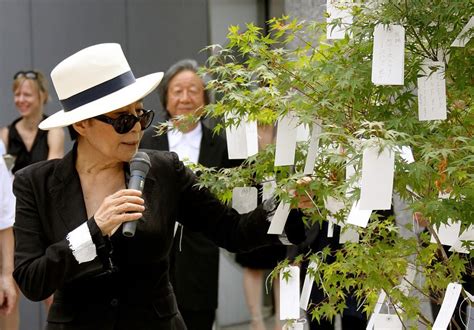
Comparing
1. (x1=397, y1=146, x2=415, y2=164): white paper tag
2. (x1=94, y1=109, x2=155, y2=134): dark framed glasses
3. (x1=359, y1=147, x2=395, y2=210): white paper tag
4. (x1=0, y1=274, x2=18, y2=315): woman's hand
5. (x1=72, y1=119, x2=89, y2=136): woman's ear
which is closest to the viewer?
(x1=359, y1=147, x2=395, y2=210): white paper tag

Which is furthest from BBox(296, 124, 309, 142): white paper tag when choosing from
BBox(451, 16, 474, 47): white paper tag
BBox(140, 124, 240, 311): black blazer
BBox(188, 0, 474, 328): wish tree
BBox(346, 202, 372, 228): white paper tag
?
BBox(140, 124, 240, 311): black blazer

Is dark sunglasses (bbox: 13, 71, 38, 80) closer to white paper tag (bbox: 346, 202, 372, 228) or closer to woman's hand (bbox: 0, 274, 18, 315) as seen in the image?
woman's hand (bbox: 0, 274, 18, 315)

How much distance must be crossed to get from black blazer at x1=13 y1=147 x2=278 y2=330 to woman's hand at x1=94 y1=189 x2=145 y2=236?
0.17 m

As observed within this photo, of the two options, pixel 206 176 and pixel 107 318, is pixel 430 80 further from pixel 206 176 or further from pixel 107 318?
pixel 107 318

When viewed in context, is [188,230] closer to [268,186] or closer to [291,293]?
[268,186]

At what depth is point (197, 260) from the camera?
22.7 feet

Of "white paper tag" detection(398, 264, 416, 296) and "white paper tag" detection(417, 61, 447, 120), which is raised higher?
"white paper tag" detection(417, 61, 447, 120)

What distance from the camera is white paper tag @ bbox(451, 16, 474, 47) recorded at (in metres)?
3.69

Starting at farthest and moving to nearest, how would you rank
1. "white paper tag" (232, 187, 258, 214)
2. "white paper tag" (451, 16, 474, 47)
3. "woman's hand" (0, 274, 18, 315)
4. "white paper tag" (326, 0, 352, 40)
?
"woman's hand" (0, 274, 18, 315) < "white paper tag" (232, 187, 258, 214) < "white paper tag" (326, 0, 352, 40) < "white paper tag" (451, 16, 474, 47)

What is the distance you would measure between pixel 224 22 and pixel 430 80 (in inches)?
258

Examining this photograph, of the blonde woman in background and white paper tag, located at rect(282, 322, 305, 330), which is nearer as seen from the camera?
white paper tag, located at rect(282, 322, 305, 330)

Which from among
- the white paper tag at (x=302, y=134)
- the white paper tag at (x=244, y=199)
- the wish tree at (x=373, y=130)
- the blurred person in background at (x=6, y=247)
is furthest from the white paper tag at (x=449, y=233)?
the blurred person in background at (x=6, y=247)

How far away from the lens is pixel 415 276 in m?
4.43

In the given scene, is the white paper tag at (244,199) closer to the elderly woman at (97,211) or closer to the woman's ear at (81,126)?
the elderly woman at (97,211)
